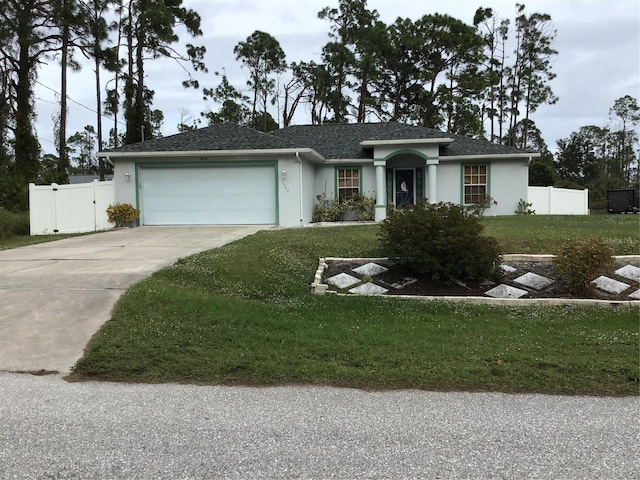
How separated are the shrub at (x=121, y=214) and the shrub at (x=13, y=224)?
9.40 feet

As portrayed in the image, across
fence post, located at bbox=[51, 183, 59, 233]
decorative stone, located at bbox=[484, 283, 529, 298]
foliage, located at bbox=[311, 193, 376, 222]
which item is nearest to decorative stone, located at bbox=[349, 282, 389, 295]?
decorative stone, located at bbox=[484, 283, 529, 298]

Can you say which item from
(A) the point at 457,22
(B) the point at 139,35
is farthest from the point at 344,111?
(B) the point at 139,35

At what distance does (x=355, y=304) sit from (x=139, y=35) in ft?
93.8

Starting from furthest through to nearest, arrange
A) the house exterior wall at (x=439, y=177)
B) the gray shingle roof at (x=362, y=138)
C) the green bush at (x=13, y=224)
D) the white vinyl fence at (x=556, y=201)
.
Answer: the white vinyl fence at (x=556, y=201) → the gray shingle roof at (x=362, y=138) → the house exterior wall at (x=439, y=177) → the green bush at (x=13, y=224)

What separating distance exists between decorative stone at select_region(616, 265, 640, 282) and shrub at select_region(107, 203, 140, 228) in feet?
44.4

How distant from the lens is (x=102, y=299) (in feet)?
21.8

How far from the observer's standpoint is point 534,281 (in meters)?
7.98

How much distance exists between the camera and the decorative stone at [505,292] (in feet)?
24.5

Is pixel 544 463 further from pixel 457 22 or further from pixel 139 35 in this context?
pixel 457 22

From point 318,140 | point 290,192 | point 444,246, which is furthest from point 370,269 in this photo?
point 318,140

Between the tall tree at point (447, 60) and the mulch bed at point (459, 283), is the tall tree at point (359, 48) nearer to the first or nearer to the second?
the tall tree at point (447, 60)

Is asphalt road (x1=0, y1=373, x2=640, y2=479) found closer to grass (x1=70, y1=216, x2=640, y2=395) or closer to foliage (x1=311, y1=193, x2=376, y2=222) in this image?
grass (x1=70, y1=216, x2=640, y2=395)

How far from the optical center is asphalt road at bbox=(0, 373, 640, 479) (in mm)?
3014

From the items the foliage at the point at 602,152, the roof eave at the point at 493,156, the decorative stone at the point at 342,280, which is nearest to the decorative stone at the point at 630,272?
the decorative stone at the point at 342,280
